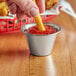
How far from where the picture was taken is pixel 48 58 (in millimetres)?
721

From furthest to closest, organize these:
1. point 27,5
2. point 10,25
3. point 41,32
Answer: point 10,25 → point 41,32 → point 27,5

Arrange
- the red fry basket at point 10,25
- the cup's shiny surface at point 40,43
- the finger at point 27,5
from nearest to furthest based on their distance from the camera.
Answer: the finger at point 27,5, the cup's shiny surface at point 40,43, the red fry basket at point 10,25

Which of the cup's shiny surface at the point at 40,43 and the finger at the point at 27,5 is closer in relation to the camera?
the finger at the point at 27,5

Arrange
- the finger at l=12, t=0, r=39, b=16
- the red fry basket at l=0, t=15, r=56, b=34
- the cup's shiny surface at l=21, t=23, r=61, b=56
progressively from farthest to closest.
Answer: the red fry basket at l=0, t=15, r=56, b=34 → the cup's shiny surface at l=21, t=23, r=61, b=56 → the finger at l=12, t=0, r=39, b=16

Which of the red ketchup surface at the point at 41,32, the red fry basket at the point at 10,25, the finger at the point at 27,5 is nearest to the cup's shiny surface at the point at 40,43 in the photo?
the red ketchup surface at the point at 41,32

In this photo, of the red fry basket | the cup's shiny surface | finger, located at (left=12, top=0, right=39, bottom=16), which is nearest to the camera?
finger, located at (left=12, top=0, right=39, bottom=16)

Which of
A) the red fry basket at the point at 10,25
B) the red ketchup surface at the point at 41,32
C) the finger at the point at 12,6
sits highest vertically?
the finger at the point at 12,6

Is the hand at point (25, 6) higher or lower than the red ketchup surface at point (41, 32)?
higher

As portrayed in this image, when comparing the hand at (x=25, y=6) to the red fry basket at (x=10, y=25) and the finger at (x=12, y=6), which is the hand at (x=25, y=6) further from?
the red fry basket at (x=10, y=25)

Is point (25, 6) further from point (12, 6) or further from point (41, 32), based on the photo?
point (41, 32)

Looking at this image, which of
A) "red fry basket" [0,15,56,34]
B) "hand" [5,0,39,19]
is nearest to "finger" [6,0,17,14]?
"hand" [5,0,39,19]

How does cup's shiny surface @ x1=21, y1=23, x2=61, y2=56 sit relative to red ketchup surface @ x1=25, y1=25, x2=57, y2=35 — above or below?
below

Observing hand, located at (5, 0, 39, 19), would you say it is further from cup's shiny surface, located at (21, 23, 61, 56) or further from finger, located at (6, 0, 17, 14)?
cup's shiny surface, located at (21, 23, 61, 56)

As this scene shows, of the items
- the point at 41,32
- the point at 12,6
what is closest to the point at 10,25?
the point at 41,32
